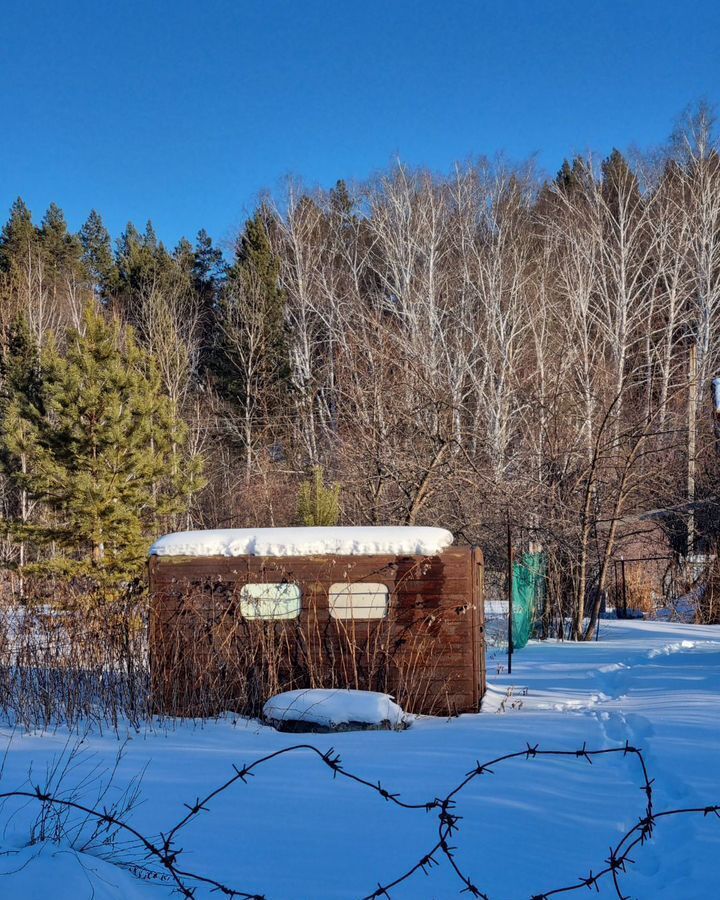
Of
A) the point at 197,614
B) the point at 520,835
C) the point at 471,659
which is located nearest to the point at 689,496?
the point at 471,659

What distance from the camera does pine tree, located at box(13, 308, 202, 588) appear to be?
54.7 feet

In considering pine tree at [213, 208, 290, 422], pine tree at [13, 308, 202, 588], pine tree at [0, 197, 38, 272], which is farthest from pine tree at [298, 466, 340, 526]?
pine tree at [0, 197, 38, 272]

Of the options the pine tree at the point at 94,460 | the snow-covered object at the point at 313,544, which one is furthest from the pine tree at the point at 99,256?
the snow-covered object at the point at 313,544

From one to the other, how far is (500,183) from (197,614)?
87.5ft

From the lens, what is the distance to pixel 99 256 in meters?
46.4

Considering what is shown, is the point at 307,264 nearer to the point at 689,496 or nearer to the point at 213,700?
the point at 689,496

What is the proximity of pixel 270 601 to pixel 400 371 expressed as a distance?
10.4 m

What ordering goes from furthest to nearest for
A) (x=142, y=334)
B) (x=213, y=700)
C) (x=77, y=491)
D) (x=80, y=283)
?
(x=80, y=283) → (x=142, y=334) → (x=77, y=491) → (x=213, y=700)

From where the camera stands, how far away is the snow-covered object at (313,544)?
7988 millimetres

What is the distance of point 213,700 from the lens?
767 cm

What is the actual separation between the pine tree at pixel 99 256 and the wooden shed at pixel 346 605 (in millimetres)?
36253

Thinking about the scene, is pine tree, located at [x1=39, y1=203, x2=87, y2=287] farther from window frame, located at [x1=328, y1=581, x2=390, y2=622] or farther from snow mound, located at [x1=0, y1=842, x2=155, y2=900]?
snow mound, located at [x1=0, y1=842, x2=155, y2=900]

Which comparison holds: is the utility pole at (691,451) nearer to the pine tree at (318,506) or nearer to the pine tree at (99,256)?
the pine tree at (318,506)

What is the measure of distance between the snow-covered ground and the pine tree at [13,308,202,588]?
33.9 ft
